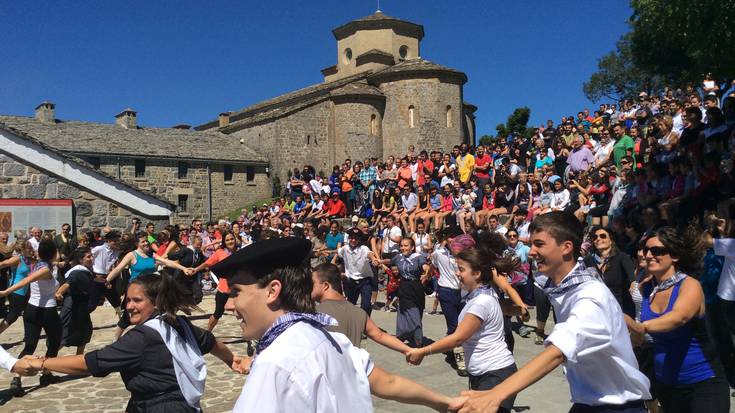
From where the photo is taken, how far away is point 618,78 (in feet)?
199

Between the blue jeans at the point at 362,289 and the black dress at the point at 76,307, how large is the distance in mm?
A: 4175

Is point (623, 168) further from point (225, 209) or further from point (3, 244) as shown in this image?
point (225, 209)

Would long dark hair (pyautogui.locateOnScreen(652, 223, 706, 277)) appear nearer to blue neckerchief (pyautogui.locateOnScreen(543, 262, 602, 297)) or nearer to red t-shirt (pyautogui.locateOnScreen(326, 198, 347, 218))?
blue neckerchief (pyautogui.locateOnScreen(543, 262, 602, 297))

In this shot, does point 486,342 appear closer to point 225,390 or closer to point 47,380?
point 225,390

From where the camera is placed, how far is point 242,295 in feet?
7.16

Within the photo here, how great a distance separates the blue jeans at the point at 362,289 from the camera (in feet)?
33.1

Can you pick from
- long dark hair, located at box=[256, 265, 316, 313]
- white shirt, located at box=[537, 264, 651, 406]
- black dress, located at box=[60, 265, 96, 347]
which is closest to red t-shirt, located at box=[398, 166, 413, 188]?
black dress, located at box=[60, 265, 96, 347]

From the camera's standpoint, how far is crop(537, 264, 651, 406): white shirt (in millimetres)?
2742

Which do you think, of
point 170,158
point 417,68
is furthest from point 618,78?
point 170,158

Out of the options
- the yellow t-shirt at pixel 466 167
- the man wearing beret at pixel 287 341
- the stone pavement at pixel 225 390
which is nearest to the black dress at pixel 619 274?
the stone pavement at pixel 225 390

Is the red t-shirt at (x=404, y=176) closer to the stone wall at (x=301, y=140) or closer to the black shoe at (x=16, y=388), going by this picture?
the black shoe at (x=16, y=388)

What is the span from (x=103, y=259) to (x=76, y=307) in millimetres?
3600

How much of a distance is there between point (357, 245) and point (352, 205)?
11014mm

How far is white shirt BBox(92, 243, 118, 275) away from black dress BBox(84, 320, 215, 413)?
8660 millimetres
